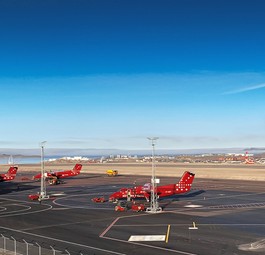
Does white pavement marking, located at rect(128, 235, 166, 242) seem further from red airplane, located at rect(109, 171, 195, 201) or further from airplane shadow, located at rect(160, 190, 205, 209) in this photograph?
red airplane, located at rect(109, 171, 195, 201)

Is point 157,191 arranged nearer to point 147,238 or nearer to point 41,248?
point 147,238

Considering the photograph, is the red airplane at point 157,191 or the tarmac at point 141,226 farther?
the red airplane at point 157,191

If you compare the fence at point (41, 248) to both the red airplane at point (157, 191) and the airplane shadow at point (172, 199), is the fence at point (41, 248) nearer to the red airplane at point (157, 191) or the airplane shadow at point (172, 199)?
the airplane shadow at point (172, 199)

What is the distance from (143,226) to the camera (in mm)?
51844

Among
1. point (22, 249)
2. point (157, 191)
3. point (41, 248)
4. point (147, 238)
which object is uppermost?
point (157, 191)

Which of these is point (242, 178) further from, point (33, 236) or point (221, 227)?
point (33, 236)

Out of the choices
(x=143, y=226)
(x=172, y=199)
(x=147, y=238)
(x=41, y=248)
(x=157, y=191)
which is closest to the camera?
(x=41, y=248)

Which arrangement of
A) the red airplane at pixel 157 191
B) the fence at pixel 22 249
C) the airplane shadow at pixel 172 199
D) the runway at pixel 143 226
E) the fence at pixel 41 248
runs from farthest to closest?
1. the red airplane at pixel 157 191
2. the airplane shadow at pixel 172 199
3. the runway at pixel 143 226
4. the fence at pixel 41 248
5. the fence at pixel 22 249

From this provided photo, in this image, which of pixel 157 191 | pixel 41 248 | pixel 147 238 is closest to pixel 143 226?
pixel 147 238

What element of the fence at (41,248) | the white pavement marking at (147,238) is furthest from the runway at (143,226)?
the white pavement marking at (147,238)

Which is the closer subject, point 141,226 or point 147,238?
point 147,238

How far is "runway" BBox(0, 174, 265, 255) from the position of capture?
133ft

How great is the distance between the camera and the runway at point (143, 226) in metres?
40.4

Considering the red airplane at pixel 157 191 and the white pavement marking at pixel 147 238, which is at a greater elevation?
the red airplane at pixel 157 191
